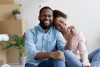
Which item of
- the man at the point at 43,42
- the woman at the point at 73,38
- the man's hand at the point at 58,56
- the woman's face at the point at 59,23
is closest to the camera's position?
the man's hand at the point at 58,56

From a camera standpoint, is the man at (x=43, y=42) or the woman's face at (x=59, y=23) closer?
the man at (x=43, y=42)

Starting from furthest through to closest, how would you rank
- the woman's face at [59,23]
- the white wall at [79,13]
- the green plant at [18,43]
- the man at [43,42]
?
the white wall at [79,13]
the green plant at [18,43]
the woman's face at [59,23]
the man at [43,42]

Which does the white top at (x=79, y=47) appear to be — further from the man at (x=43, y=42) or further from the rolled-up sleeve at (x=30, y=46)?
the rolled-up sleeve at (x=30, y=46)

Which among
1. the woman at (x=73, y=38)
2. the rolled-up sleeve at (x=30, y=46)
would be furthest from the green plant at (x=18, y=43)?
the rolled-up sleeve at (x=30, y=46)

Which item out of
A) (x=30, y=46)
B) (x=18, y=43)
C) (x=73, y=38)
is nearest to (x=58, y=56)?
(x=30, y=46)

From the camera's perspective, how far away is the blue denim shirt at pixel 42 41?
2.27 meters

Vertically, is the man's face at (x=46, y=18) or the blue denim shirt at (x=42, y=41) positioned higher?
the man's face at (x=46, y=18)

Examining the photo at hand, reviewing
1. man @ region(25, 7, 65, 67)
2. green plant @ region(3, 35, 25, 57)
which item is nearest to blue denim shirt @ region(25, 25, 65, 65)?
man @ region(25, 7, 65, 67)

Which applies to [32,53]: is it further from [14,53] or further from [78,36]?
[14,53]

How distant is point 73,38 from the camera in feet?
7.86

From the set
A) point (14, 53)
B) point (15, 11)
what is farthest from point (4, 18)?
point (14, 53)

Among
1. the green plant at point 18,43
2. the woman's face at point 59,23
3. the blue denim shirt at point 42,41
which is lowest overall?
the green plant at point 18,43

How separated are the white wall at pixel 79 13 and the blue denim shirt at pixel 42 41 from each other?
195cm

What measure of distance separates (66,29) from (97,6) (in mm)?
1972
